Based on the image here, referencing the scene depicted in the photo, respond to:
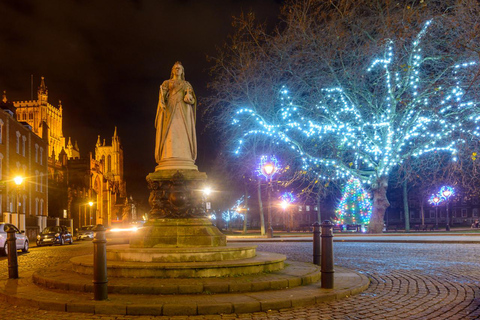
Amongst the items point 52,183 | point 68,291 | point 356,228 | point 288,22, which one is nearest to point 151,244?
point 68,291

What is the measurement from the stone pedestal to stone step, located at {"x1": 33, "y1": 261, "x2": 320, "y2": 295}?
201 cm

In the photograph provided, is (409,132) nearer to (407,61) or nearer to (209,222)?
(407,61)

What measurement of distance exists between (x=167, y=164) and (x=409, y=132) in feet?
63.2

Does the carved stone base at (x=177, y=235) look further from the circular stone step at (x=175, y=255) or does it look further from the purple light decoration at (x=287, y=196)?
the purple light decoration at (x=287, y=196)

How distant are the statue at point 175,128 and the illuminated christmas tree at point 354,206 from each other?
94.4 ft

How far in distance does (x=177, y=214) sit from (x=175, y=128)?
2.20 metres

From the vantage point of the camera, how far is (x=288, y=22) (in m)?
23.9

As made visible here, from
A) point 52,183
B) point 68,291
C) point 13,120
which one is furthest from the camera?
point 52,183

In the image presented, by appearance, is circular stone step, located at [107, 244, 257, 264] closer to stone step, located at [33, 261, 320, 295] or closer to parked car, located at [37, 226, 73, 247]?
stone step, located at [33, 261, 320, 295]

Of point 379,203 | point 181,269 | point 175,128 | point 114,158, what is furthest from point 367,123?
point 114,158

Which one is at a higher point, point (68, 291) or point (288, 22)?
point (288, 22)

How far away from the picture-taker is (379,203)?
96.8 feet

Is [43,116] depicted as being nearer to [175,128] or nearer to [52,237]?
[52,237]

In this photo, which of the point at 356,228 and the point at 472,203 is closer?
the point at 356,228
